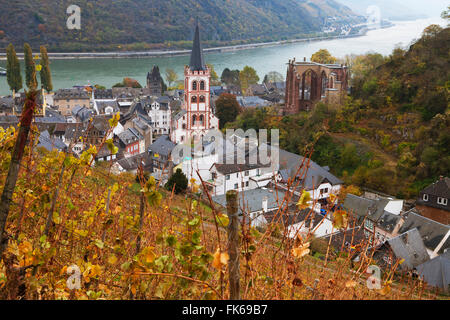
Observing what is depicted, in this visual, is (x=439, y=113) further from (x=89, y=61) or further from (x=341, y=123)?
(x=89, y=61)

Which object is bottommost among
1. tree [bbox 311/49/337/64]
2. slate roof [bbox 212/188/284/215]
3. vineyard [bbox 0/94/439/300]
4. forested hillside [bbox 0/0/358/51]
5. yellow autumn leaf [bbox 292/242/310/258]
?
slate roof [bbox 212/188/284/215]

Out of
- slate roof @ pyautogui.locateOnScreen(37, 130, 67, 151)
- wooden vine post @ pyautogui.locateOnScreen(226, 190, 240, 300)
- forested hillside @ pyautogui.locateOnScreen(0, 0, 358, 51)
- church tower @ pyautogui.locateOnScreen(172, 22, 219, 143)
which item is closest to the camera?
wooden vine post @ pyautogui.locateOnScreen(226, 190, 240, 300)

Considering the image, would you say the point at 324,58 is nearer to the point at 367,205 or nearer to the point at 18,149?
the point at 367,205

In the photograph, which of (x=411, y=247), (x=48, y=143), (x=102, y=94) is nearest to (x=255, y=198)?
(x=411, y=247)

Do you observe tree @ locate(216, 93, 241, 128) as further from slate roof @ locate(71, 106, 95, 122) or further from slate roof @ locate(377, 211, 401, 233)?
slate roof @ locate(377, 211, 401, 233)

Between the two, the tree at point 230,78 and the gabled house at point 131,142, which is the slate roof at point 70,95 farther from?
the tree at point 230,78

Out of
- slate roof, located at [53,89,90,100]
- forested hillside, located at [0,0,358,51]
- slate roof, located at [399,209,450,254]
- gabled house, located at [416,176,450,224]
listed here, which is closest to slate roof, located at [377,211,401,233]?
slate roof, located at [399,209,450,254]
